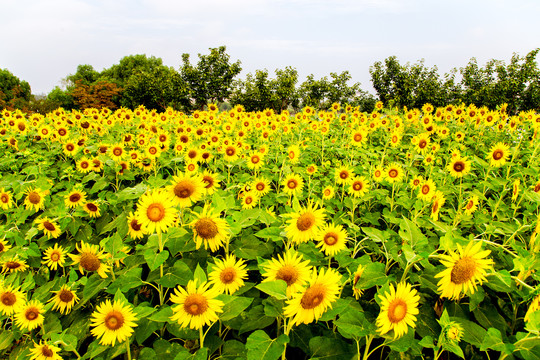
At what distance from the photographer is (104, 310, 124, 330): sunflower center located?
52.7 inches

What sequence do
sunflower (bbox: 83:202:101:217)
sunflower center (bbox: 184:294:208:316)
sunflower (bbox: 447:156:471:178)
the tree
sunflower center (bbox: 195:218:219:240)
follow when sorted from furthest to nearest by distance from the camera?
the tree → sunflower (bbox: 447:156:471:178) → sunflower (bbox: 83:202:101:217) → sunflower center (bbox: 195:218:219:240) → sunflower center (bbox: 184:294:208:316)

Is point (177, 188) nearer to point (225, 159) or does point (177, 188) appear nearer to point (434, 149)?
point (225, 159)

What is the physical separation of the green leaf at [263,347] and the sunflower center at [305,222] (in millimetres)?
638

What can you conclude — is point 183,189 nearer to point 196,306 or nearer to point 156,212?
point 156,212

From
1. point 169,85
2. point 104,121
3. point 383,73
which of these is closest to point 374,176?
point 104,121

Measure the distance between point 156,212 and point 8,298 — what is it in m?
1.18

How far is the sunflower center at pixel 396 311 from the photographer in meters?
1.14

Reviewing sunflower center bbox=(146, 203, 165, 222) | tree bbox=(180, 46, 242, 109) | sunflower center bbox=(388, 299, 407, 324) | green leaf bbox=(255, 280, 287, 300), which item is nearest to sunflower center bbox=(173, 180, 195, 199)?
sunflower center bbox=(146, 203, 165, 222)

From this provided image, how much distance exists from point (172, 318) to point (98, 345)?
54 centimetres

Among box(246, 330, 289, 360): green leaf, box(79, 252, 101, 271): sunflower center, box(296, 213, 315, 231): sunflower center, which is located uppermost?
box(296, 213, 315, 231): sunflower center

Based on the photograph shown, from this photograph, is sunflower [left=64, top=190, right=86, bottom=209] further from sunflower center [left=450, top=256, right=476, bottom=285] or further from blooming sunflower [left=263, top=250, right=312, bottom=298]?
sunflower center [left=450, top=256, right=476, bottom=285]

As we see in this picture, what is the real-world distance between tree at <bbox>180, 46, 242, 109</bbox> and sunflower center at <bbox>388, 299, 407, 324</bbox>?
42725 millimetres

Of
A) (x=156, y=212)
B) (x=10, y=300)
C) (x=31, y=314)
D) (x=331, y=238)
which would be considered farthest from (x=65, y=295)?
(x=331, y=238)

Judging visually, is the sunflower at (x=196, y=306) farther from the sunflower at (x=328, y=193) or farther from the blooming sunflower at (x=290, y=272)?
the sunflower at (x=328, y=193)
